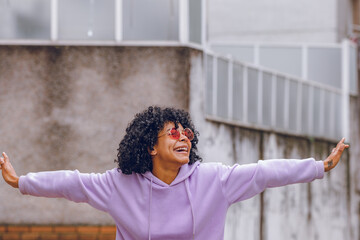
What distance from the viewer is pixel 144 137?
5.46 meters

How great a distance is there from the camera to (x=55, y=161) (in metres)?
11.3

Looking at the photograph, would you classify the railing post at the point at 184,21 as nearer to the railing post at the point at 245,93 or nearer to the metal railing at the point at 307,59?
the railing post at the point at 245,93

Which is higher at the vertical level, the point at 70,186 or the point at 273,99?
the point at 70,186

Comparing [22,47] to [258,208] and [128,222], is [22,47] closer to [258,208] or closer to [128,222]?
[258,208]

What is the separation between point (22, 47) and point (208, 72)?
252 cm

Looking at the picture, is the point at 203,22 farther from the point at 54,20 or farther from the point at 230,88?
the point at 54,20

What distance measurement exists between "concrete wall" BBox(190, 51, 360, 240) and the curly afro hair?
6.06 m

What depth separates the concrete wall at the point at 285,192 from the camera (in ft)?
40.2

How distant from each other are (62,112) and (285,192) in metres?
4.23

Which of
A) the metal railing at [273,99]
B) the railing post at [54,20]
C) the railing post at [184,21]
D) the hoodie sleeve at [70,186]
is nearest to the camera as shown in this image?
the hoodie sleeve at [70,186]

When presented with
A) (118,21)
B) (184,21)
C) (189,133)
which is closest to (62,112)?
(118,21)

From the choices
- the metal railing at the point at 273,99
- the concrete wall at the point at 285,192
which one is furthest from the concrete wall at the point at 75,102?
the metal railing at the point at 273,99

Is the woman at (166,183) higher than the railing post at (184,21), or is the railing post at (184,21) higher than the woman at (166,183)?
the railing post at (184,21)

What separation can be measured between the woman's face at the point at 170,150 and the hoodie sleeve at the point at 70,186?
0.33 m
